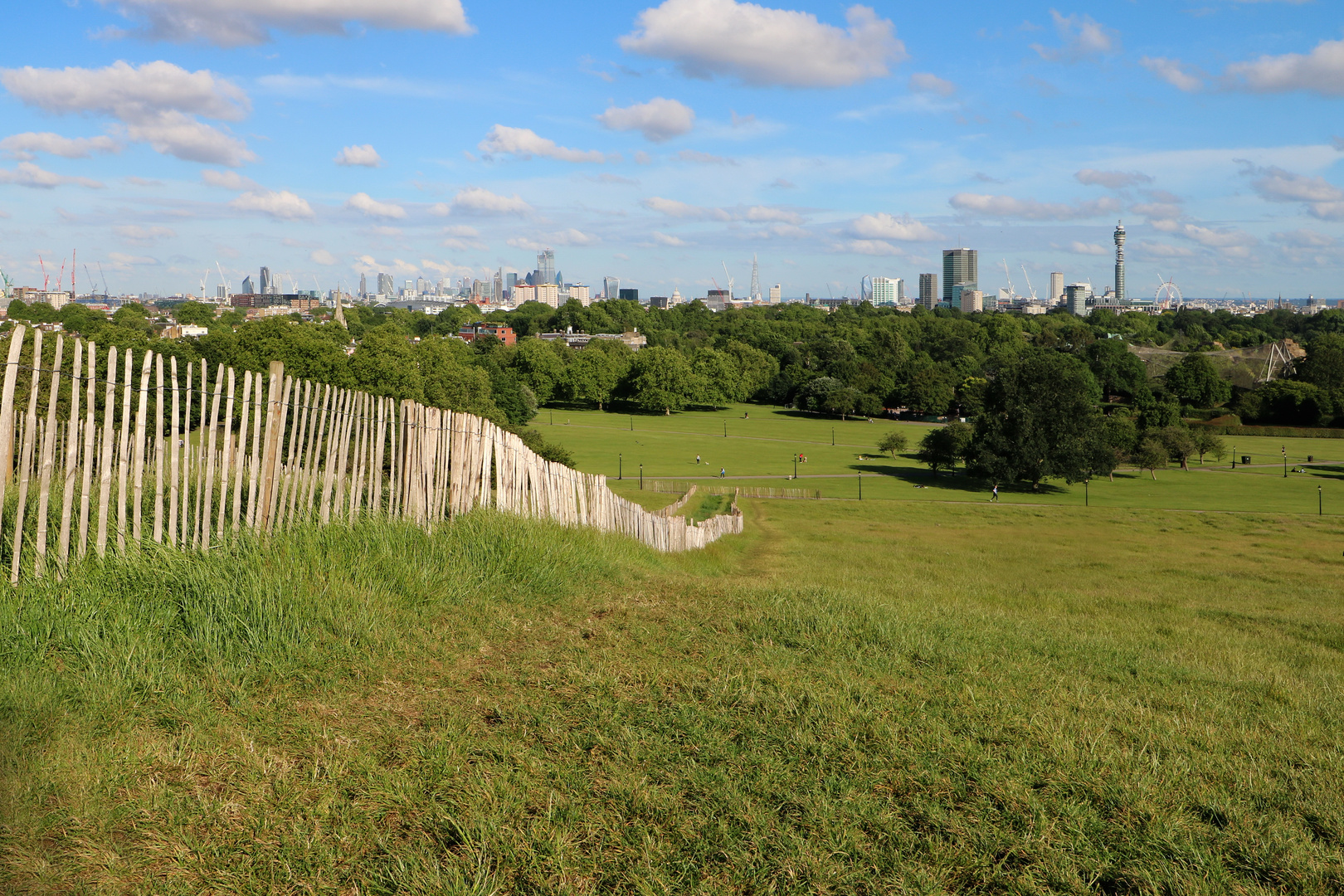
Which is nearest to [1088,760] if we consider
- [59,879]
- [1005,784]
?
[1005,784]

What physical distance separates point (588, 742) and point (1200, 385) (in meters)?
131

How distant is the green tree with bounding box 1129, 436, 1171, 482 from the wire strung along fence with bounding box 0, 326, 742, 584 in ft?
253

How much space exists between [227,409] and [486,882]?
5.63 m

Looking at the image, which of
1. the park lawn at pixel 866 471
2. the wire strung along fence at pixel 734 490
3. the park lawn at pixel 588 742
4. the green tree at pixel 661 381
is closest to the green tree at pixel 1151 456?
the park lawn at pixel 866 471

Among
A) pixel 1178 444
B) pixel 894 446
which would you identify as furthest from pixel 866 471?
pixel 1178 444

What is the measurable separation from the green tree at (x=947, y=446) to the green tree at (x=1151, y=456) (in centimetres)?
1494

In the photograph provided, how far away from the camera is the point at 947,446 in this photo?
75.8 m

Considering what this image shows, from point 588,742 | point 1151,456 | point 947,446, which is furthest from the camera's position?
point 1151,456

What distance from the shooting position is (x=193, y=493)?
9.05 metres

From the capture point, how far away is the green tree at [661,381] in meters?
119

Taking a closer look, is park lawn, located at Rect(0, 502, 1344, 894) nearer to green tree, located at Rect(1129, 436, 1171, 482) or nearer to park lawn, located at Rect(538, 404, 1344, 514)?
park lawn, located at Rect(538, 404, 1344, 514)

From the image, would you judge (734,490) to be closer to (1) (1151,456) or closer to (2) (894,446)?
(2) (894,446)

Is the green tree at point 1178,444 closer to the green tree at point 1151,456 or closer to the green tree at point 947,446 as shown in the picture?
the green tree at point 1151,456

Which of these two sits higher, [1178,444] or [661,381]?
[661,381]
